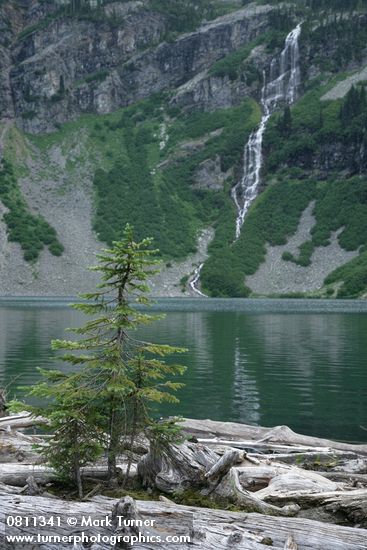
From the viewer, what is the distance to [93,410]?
41.3 feet

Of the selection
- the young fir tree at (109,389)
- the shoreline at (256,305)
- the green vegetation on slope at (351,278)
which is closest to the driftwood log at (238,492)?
the young fir tree at (109,389)

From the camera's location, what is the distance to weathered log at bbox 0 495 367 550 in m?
9.52

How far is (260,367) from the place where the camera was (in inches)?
2031

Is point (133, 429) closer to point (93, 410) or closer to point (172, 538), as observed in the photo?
point (93, 410)

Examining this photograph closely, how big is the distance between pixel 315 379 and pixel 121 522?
37.7 m

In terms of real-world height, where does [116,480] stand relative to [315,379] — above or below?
above

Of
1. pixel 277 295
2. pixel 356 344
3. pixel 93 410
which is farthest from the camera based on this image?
pixel 277 295

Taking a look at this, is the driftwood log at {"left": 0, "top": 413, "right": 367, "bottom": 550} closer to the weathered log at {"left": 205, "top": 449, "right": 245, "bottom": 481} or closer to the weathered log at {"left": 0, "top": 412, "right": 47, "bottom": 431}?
the weathered log at {"left": 205, "top": 449, "right": 245, "bottom": 481}

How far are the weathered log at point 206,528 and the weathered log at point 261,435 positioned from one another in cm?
832

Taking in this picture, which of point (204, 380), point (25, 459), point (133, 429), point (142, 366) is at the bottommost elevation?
point (204, 380)

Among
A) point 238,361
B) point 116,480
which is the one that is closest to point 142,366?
point 116,480

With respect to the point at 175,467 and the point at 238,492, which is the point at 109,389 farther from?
the point at 238,492

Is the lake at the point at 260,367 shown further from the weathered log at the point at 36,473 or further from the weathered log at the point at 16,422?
the weathered log at the point at 16,422

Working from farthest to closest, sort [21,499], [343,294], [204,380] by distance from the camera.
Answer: [343,294] < [204,380] < [21,499]
